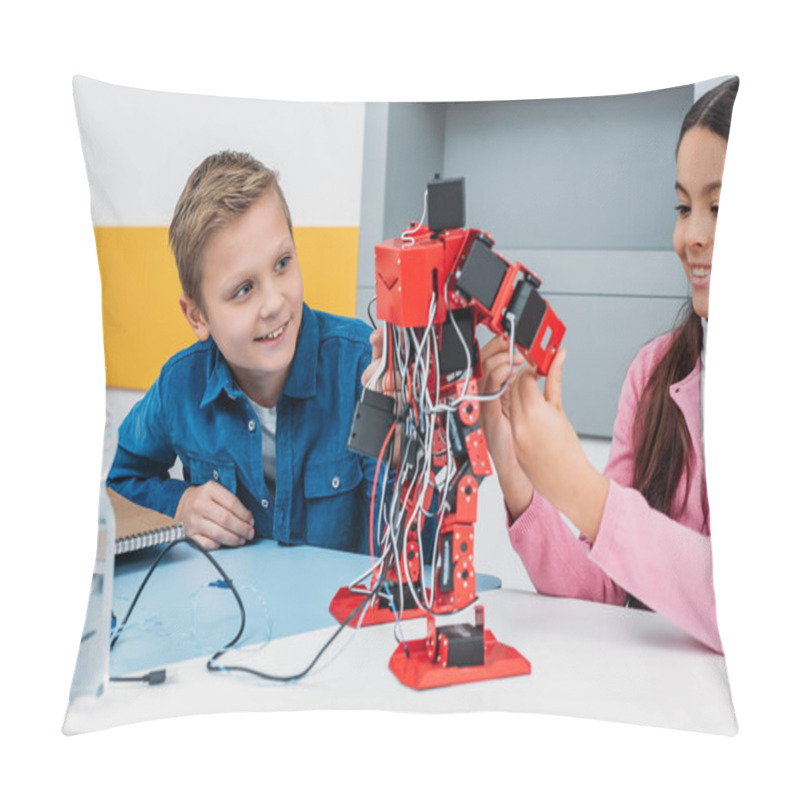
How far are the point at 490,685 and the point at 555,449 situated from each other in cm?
41

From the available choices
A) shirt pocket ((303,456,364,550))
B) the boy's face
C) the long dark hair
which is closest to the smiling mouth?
the boy's face

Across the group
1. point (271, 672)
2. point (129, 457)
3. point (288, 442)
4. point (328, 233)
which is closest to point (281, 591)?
point (271, 672)

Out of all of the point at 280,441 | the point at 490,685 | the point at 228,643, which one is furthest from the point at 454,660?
the point at 280,441

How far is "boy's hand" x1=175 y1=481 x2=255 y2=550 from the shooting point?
162cm

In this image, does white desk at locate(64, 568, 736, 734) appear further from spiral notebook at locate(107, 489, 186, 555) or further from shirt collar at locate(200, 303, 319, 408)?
shirt collar at locate(200, 303, 319, 408)

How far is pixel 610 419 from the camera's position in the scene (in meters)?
1.58

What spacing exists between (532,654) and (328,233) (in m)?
0.81

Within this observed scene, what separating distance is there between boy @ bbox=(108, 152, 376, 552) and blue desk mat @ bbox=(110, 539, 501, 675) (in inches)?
1.4

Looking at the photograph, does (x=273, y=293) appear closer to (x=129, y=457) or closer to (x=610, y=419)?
(x=129, y=457)

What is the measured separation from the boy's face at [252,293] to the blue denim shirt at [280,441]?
3 centimetres

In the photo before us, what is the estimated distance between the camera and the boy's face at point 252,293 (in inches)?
60.9

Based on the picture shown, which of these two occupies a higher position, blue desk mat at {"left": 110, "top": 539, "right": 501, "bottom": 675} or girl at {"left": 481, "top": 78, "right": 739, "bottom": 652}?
girl at {"left": 481, "top": 78, "right": 739, "bottom": 652}

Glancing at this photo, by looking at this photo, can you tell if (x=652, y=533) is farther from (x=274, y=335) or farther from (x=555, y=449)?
(x=274, y=335)

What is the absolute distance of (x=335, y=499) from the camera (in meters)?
1.62
